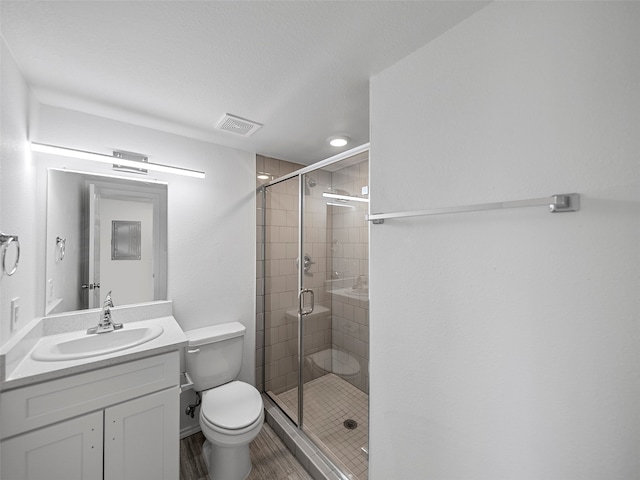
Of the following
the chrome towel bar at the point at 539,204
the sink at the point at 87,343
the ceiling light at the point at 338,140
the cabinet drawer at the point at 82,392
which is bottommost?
the cabinet drawer at the point at 82,392

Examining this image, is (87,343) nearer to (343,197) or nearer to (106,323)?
(106,323)

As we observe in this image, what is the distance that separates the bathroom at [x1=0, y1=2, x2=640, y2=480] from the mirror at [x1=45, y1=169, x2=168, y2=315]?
0.30ft

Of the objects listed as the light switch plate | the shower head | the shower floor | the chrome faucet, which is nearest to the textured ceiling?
the shower head

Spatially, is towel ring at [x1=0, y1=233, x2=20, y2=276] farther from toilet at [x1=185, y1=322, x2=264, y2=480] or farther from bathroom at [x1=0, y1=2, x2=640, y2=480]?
toilet at [x1=185, y1=322, x2=264, y2=480]

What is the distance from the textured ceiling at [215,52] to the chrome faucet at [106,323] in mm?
1218

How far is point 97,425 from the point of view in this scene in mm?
1264

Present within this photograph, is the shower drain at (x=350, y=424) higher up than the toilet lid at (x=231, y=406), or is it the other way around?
the toilet lid at (x=231, y=406)

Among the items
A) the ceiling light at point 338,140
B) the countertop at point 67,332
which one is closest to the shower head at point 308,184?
the ceiling light at point 338,140

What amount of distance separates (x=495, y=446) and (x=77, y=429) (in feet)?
5.76

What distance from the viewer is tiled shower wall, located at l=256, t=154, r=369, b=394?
6.29 feet

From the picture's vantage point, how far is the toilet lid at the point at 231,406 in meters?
1.56

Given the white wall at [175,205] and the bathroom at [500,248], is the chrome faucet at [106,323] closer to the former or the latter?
the white wall at [175,205]

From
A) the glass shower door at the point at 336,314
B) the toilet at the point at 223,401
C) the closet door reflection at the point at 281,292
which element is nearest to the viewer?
the toilet at the point at 223,401

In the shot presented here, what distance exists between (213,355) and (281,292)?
0.72 meters
